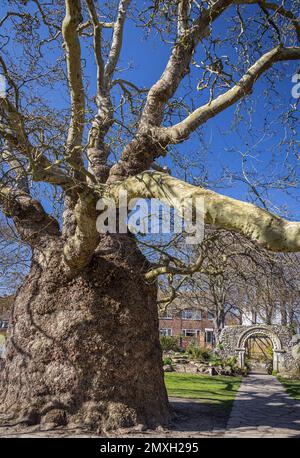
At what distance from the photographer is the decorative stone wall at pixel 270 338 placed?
2441cm

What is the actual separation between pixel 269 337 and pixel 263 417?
Answer: 18381 millimetres

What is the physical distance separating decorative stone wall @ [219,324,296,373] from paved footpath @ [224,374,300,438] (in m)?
13.3

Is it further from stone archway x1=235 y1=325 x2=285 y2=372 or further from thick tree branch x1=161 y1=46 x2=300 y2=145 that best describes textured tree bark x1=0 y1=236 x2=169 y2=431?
stone archway x1=235 y1=325 x2=285 y2=372

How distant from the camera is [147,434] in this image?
5930 millimetres

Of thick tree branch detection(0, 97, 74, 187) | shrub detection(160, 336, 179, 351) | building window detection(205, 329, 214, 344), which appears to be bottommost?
building window detection(205, 329, 214, 344)

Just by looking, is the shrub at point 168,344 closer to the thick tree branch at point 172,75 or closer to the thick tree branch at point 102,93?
the thick tree branch at point 102,93

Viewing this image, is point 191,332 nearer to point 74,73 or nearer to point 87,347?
point 87,347

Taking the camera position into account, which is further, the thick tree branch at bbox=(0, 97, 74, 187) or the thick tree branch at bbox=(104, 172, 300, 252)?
the thick tree branch at bbox=(0, 97, 74, 187)

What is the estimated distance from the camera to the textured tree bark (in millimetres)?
6191

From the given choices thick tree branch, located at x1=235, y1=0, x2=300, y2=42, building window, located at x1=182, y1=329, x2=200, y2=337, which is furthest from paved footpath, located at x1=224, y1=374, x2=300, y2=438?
building window, located at x1=182, y1=329, x2=200, y2=337

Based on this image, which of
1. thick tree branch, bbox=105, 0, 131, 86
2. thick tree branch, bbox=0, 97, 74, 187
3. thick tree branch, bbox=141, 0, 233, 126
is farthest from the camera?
thick tree branch, bbox=105, 0, 131, 86

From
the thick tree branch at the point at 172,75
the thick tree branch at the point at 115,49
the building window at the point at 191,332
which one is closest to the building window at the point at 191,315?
the building window at the point at 191,332
